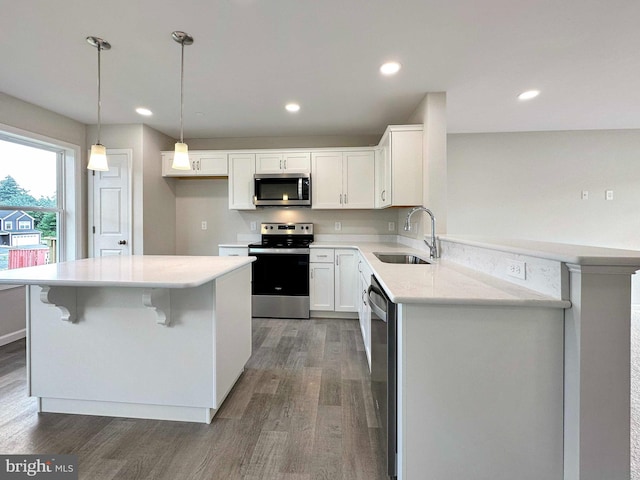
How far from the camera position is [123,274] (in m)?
1.56

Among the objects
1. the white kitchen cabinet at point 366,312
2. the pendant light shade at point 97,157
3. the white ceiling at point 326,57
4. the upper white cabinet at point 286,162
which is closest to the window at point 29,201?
the white ceiling at point 326,57

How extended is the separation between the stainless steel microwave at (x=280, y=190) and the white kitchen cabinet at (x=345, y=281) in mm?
820

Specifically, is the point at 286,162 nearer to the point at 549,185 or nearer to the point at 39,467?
the point at 39,467

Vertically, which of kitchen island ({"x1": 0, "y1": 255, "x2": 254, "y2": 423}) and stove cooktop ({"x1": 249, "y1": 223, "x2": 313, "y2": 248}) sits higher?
stove cooktop ({"x1": 249, "y1": 223, "x2": 313, "y2": 248})

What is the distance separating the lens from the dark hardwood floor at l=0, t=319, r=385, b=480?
1.40 meters

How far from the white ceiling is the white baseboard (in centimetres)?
227

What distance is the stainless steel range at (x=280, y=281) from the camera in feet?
11.9

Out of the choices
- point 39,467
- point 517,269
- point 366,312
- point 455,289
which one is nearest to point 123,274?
point 39,467

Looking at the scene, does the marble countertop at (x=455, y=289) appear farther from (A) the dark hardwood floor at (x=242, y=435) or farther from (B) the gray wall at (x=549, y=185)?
(B) the gray wall at (x=549, y=185)

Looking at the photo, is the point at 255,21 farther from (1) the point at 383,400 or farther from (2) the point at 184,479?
(2) the point at 184,479

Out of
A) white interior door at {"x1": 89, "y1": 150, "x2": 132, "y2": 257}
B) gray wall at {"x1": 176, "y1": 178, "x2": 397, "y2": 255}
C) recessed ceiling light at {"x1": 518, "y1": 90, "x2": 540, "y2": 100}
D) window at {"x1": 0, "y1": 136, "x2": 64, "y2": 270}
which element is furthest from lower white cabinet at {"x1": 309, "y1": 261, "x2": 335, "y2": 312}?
window at {"x1": 0, "y1": 136, "x2": 64, "y2": 270}

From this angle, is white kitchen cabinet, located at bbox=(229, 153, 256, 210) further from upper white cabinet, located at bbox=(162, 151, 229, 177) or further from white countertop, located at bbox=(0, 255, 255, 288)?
white countertop, located at bbox=(0, 255, 255, 288)

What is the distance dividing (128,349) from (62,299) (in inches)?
17.5

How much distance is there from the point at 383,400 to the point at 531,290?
0.80 m
